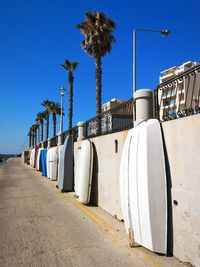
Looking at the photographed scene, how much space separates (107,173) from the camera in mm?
8836

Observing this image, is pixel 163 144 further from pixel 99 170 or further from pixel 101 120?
pixel 101 120

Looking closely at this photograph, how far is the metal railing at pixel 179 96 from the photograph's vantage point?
491cm

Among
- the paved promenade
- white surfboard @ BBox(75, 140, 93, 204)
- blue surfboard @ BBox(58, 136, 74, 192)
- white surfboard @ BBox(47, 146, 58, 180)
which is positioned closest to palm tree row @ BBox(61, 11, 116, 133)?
white surfboard @ BBox(47, 146, 58, 180)

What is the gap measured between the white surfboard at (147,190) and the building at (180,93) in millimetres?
452

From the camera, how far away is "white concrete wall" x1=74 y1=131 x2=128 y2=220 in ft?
25.8

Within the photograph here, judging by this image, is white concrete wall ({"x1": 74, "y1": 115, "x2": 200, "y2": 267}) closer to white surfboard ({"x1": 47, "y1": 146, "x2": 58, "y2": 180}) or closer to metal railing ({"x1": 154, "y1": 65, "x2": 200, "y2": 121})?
metal railing ({"x1": 154, "y1": 65, "x2": 200, "y2": 121})

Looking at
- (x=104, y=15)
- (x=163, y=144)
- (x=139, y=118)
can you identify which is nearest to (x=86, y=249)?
(x=163, y=144)

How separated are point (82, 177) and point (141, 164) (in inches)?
199

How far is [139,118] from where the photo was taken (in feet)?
21.5

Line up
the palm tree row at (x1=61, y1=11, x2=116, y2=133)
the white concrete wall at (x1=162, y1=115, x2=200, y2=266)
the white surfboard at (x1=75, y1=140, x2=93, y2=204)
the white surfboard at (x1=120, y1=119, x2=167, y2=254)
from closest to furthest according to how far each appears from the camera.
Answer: the white concrete wall at (x1=162, y1=115, x2=200, y2=266)
the white surfboard at (x1=120, y1=119, x2=167, y2=254)
the white surfboard at (x1=75, y1=140, x2=93, y2=204)
the palm tree row at (x1=61, y1=11, x2=116, y2=133)

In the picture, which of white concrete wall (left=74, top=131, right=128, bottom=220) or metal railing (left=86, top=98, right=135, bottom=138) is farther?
white concrete wall (left=74, top=131, right=128, bottom=220)

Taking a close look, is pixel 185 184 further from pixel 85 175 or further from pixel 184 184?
pixel 85 175

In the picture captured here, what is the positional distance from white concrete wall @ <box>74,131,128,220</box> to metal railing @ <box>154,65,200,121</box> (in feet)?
5.32

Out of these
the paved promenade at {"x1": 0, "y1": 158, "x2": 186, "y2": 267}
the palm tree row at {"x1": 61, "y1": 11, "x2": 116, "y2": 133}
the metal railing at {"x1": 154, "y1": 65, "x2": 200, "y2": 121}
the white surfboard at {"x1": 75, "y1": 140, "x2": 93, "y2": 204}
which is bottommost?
the paved promenade at {"x1": 0, "y1": 158, "x2": 186, "y2": 267}
